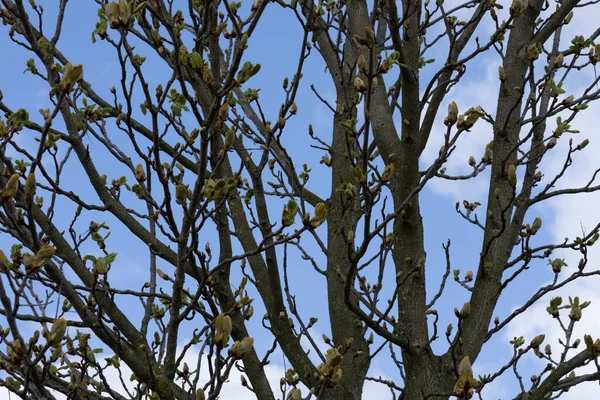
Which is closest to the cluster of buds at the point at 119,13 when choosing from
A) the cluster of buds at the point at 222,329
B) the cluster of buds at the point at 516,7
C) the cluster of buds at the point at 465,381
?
the cluster of buds at the point at 222,329

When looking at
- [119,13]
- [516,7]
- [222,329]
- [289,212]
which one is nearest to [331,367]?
[222,329]

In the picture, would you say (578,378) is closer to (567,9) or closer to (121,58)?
(567,9)

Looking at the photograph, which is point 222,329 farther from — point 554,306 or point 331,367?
point 554,306

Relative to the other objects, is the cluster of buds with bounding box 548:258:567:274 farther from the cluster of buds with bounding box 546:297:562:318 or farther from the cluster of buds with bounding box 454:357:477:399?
the cluster of buds with bounding box 454:357:477:399

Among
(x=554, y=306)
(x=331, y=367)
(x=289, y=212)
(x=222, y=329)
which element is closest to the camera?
(x=222, y=329)

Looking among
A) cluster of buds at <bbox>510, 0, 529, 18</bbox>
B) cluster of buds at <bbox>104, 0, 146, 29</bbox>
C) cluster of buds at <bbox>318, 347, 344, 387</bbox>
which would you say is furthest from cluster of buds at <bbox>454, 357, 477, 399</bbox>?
cluster of buds at <bbox>510, 0, 529, 18</bbox>

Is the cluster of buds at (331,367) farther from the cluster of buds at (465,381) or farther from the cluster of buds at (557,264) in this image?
the cluster of buds at (557,264)

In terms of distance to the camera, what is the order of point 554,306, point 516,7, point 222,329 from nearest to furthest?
point 222,329 < point 516,7 < point 554,306

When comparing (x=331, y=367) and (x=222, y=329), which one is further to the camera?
(x=331, y=367)

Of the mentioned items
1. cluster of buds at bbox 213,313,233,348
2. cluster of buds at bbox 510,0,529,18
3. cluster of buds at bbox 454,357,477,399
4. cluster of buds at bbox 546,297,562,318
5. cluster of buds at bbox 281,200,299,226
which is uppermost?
cluster of buds at bbox 510,0,529,18

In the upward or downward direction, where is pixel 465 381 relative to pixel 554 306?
downward

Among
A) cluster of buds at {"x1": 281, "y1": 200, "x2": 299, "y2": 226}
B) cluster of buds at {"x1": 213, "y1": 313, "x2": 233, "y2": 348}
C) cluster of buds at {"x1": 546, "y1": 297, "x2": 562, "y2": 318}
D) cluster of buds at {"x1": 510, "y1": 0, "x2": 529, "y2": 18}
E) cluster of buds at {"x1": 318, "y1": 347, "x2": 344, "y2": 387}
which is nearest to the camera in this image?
cluster of buds at {"x1": 213, "y1": 313, "x2": 233, "y2": 348}

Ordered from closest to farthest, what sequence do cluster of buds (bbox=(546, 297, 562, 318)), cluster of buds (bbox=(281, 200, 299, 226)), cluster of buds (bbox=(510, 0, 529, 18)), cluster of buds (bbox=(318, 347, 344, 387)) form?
cluster of buds (bbox=(318, 347, 344, 387)) → cluster of buds (bbox=(281, 200, 299, 226)) → cluster of buds (bbox=(510, 0, 529, 18)) → cluster of buds (bbox=(546, 297, 562, 318))

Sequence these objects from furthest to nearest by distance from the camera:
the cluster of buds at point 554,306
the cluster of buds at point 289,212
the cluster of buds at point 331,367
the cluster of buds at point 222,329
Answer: the cluster of buds at point 554,306, the cluster of buds at point 289,212, the cluster of buds at point 331,367, the cluster of buds at point 222,329
